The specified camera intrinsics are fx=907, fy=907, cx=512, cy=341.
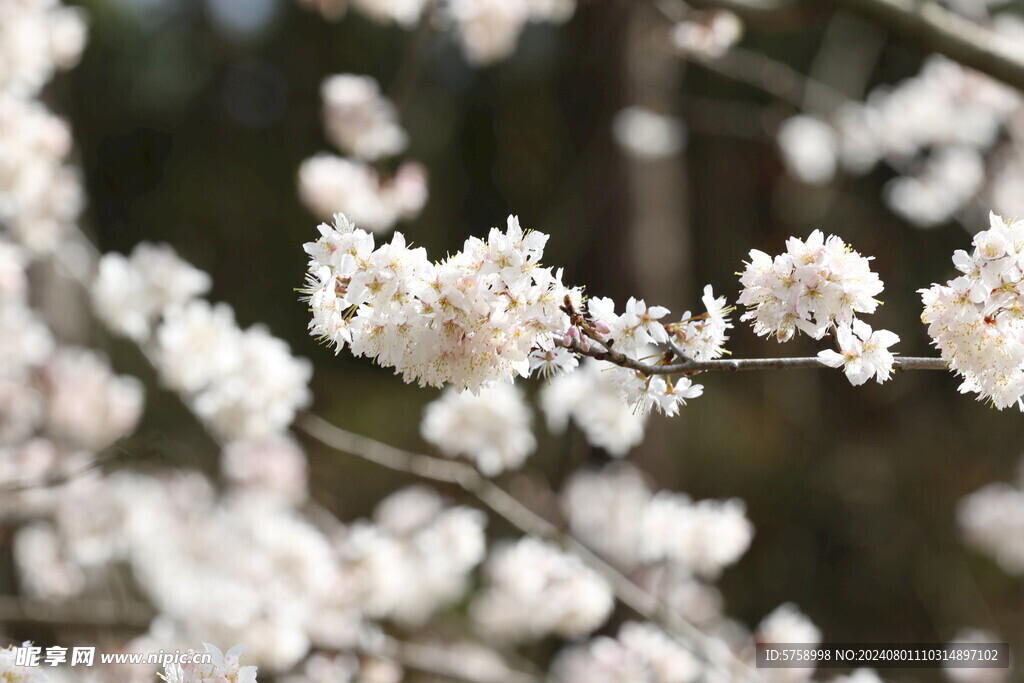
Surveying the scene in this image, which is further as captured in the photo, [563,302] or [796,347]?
[796,347]

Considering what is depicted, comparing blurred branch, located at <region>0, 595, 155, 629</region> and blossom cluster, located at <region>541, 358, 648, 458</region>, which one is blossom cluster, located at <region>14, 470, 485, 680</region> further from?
blossom cluster, located at <region>541, 358, 648, 458</region>

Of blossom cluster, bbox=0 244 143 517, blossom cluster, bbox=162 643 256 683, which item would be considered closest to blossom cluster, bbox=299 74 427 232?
blossom cluster, bbox=0 244 143 517

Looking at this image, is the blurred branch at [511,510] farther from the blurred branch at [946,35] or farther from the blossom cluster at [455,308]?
the blurred branch at [946,35]

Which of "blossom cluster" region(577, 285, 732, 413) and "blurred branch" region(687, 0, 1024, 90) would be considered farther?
"blurred branch" region(687, 0, 1024, 90)

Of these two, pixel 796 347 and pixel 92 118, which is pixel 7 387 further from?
pixel 92 118

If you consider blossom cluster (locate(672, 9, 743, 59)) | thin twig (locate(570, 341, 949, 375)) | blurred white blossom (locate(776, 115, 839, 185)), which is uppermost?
blurred white blossom (locate(776, 115, 839, 185))

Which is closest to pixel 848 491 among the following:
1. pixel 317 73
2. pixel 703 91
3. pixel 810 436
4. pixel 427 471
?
pixel 810 436
